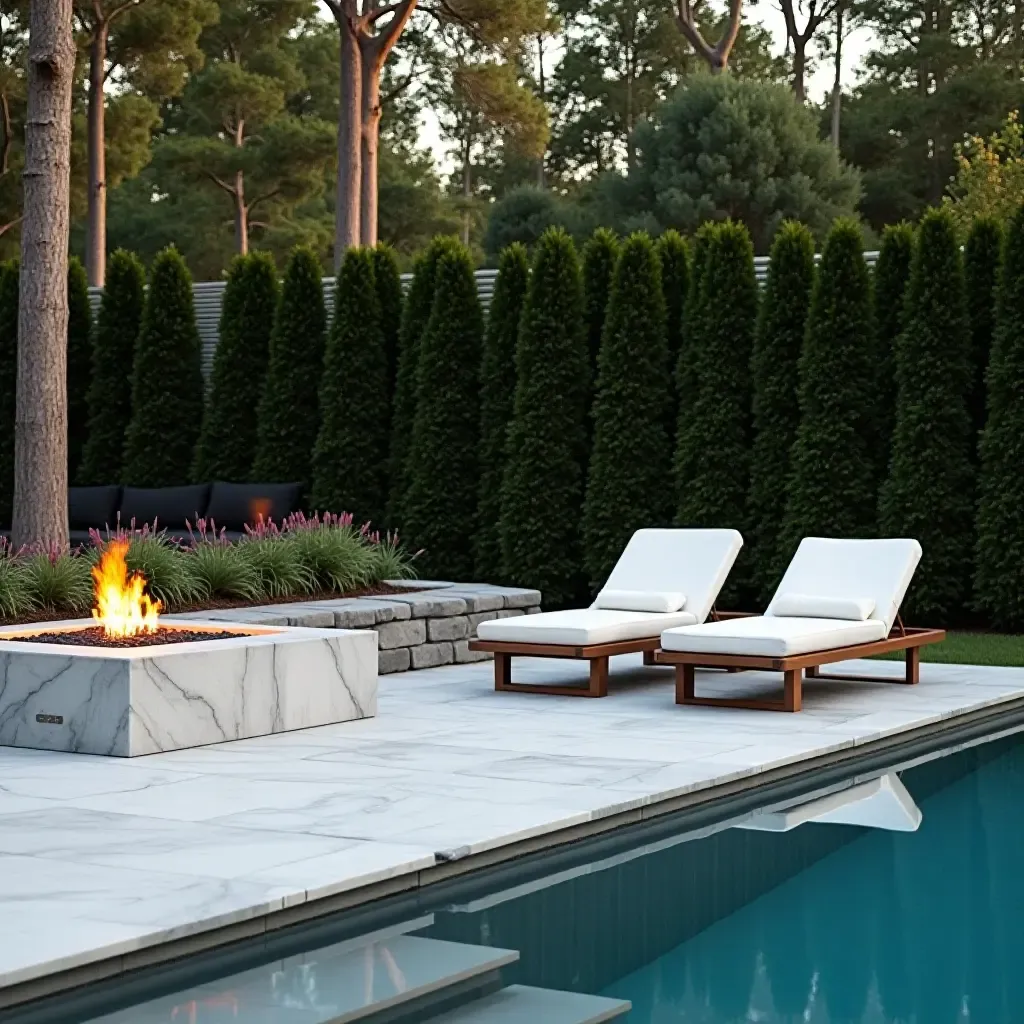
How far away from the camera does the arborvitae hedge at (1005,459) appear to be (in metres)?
12.5

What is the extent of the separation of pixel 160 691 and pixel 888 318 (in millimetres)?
7900

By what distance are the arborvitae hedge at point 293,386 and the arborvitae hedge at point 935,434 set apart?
557cm

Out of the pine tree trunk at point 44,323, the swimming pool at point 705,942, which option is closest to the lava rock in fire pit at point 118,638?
the swimming pool at point 705,942

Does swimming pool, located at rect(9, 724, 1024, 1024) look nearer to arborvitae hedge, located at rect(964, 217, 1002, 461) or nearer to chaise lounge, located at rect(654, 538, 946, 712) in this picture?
chaise lounge, located at rect(654, 538, 946, 712)

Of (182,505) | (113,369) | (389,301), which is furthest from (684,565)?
(113,369)

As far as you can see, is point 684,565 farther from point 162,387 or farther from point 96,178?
point 96,178

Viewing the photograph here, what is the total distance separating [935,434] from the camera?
42.0 feet

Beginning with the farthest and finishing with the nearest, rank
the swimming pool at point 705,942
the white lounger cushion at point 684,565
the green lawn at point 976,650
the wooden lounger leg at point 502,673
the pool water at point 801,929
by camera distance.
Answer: the green lawn at point 976,650, the white lounger cushion at point 684,565, the wooden lounger leg at point 502,673, the pool water at point 801,929, the swimming pool at point 705,942

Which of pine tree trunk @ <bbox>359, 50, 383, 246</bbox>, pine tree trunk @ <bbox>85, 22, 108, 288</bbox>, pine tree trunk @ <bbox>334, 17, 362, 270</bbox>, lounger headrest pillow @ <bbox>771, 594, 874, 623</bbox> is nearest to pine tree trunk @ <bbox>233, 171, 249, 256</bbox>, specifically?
pine tree trunk @ <bbox>85, 22, 108, 288</bbox>

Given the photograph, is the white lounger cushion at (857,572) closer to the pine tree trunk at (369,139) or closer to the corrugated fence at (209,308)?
the corrugated fence at (209,308)

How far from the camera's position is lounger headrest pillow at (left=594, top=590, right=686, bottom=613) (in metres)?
9.87

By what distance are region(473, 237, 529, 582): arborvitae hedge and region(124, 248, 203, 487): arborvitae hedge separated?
334 centimetres

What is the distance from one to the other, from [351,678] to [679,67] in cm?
2912

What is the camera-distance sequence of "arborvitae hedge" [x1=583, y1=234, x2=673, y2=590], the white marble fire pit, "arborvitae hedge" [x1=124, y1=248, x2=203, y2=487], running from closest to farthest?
the white marble fire pit < "arborvitae hedge" [x1=583, y1=234, x2=673, y2=590] < "arborvitae hedge" [x1=124, y1=248, x2=203, y2=487]
